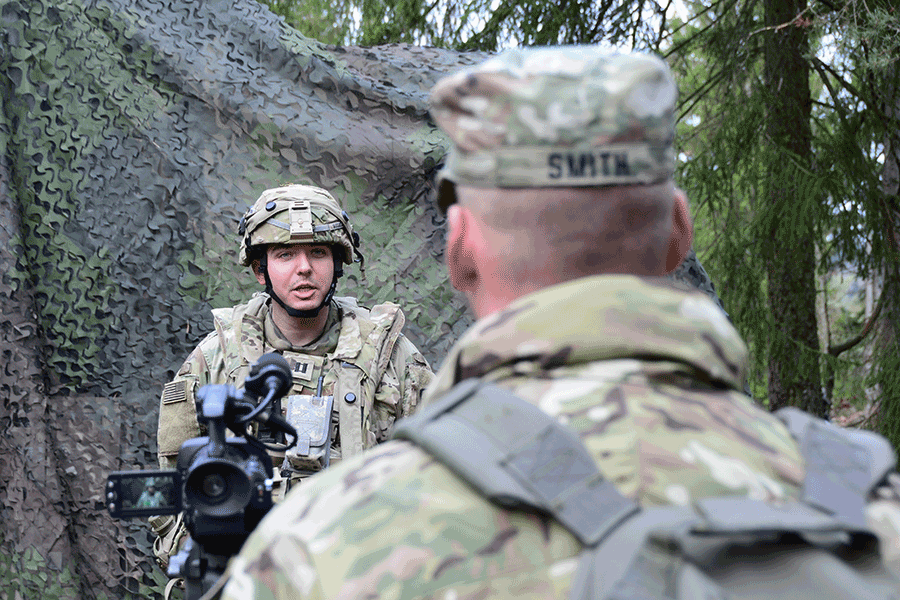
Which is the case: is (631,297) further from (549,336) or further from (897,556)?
(897,556)

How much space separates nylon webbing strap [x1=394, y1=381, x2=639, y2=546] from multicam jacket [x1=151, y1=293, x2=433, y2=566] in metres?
2.42

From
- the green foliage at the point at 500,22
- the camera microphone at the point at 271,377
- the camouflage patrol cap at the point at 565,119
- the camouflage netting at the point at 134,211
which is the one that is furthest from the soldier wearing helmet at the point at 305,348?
the green foliage at the point at 500,22

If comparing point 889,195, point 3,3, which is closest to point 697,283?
point 889,195

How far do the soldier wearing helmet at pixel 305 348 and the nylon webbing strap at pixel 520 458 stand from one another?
2.39 m

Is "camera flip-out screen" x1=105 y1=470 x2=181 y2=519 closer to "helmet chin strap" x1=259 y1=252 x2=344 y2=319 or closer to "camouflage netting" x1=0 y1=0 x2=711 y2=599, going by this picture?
"helmet chin strap" x1=259 y1=252 x2=344 y2=319

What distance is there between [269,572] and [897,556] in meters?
0.61

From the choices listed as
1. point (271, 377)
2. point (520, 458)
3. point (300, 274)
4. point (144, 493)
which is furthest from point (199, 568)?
point (300, 274)

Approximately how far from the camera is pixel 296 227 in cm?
343

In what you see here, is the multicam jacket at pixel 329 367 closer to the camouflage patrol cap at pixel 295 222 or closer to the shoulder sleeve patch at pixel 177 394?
the shoulder sleeve patch at pixel 177 394

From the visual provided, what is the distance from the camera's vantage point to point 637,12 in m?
6.40

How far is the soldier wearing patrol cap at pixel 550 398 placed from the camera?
2.99ft

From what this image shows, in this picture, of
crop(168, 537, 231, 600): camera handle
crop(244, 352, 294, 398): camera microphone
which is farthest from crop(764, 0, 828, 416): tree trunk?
crop(168, 537, 231, 600): camera handle

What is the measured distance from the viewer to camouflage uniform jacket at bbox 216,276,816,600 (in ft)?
3.00

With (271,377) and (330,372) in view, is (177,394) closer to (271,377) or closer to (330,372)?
(330,372)
